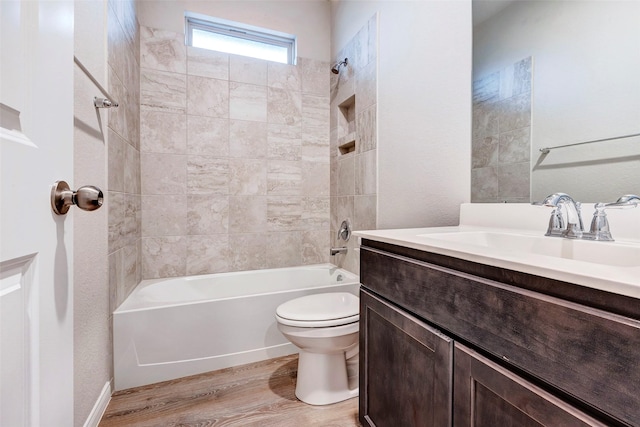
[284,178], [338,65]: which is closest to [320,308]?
[284,178]

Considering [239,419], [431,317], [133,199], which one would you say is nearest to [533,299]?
[431,317]

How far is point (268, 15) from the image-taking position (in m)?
2.47

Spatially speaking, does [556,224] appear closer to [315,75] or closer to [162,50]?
[315,75]

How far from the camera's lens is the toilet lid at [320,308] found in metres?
1.39

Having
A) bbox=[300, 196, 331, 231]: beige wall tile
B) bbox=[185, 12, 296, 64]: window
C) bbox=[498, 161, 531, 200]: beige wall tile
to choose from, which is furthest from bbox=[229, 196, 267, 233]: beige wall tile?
bbox=[498, 161, 531, 200]: beige wall tile

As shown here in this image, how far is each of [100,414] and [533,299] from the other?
1.78m

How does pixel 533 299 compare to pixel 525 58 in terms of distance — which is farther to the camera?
pixel 525 58

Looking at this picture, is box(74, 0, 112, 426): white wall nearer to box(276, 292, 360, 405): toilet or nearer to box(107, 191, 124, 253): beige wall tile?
box(107, 191, 124, 253): beige wall tile

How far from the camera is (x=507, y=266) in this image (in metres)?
0.61

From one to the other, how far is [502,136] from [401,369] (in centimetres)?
115

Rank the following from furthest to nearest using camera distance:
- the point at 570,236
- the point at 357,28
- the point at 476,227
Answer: the point at 357,28 < the point at 476,227 < the point at 570,236

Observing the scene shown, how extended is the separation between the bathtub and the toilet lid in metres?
0.31

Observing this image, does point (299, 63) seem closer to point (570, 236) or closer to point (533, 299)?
point (570, 236)

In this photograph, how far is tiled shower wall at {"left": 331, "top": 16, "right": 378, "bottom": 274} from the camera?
6.53ft
